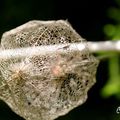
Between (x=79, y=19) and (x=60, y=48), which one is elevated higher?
(x=60, y=48)

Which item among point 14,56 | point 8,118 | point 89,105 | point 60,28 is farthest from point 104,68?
point 14,56

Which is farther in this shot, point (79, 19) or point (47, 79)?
point (79, 19)

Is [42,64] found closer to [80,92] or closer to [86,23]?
[80,92]

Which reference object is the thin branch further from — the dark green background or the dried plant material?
the dark green background

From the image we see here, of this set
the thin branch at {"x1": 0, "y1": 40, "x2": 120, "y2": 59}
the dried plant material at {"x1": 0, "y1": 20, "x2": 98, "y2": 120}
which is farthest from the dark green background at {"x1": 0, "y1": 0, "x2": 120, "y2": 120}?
the thin branch at {"x1": 0, "y1": 40, "x2": 120, "y2": 59}

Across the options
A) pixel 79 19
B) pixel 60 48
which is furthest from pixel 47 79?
pixel 79 19

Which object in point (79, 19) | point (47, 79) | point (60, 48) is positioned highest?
point (60, 48)

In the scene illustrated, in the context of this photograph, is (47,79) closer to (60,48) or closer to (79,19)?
(60,48)
